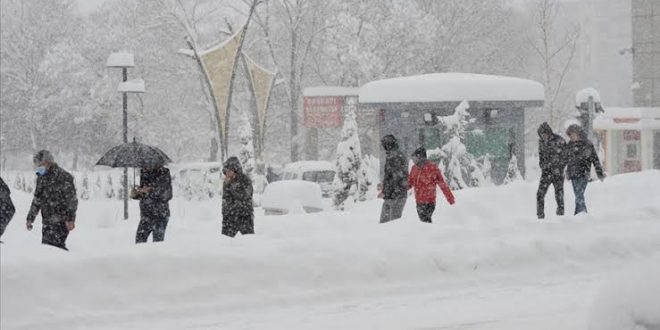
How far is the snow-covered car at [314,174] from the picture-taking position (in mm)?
30547

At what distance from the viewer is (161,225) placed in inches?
470

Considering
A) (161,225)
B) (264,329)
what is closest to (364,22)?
(161,225)

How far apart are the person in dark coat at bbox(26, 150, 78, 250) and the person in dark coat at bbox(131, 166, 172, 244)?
1.20 m

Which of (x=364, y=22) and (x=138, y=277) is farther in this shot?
(x=364, y=22)

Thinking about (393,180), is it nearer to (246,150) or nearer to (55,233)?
(55,233)

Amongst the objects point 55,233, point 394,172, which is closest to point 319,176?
point 394,172

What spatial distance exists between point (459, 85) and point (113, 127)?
96.9ft

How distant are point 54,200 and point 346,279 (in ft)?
10.7

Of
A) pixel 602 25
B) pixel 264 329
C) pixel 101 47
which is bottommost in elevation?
pixel 264 329

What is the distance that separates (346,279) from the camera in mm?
9922

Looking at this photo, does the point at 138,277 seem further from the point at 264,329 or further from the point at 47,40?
the point at 47,40

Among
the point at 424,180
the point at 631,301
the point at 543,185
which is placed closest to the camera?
the point at 631,301

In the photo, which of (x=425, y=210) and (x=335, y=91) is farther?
(x=335, y=91)

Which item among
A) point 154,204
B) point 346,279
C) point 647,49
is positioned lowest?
point 346,279
